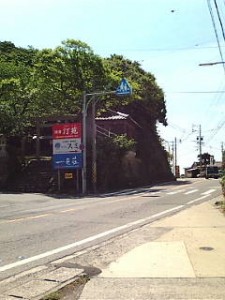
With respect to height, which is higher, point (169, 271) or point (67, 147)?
point (67, 147)

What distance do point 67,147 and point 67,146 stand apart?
0.07 meters

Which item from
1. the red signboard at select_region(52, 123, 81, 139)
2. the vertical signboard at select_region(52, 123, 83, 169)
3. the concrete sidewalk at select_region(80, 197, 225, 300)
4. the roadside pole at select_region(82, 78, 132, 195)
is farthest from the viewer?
the red signboard at select_region(52, 123, 81, 139)

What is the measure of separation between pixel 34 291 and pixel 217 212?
1286 centimetres

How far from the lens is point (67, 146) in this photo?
122 ft

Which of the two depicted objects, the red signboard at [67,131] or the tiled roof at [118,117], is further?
the tiled roof at [118,117]

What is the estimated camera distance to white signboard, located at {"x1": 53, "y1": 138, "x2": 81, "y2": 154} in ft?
121

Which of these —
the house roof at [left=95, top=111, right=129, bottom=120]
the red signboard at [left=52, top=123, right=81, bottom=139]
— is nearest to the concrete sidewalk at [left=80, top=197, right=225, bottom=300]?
the red signboard at [left=52, top=123, right=81, bottom=139]

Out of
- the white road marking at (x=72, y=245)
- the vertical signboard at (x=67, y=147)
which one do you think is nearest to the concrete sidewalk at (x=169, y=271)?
the white road marking at (x=72, y=245)

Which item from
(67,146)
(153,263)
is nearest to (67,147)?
(67,146)

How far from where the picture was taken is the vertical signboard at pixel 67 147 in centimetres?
3684

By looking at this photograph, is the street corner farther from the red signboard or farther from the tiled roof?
the tiled roof

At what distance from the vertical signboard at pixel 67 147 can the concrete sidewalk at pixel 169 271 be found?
23770 millimetres

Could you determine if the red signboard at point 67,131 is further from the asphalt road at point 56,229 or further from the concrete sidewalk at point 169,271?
the concrete sidewalk at point 169,271

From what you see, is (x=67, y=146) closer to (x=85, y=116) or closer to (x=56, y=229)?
(x=85, y=116)
